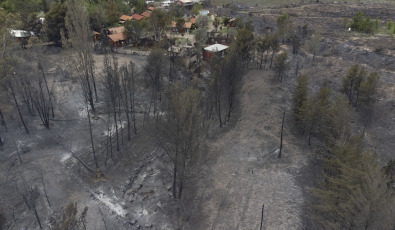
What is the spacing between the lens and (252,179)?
23406 mm

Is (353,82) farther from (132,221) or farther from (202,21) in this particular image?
(202,21)

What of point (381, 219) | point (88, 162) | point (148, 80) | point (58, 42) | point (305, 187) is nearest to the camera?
point (381, 219)

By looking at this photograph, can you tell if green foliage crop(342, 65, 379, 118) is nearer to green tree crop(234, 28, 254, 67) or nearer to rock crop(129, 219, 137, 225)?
green tree crop(234, 28, 254, 67)

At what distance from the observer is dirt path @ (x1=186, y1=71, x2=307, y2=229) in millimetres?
19938

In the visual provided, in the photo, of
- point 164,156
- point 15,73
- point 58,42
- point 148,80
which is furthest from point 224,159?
point 58,42

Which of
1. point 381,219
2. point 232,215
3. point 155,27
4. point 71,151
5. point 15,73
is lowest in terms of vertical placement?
point 232,215

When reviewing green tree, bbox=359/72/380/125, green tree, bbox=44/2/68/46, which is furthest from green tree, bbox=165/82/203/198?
A: green tree, bbox=44/2/68/46

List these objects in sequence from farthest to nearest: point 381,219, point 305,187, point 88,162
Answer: point 88,162 < point 305,187 < point 381,219

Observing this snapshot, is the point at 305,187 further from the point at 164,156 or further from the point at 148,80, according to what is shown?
the point at 148,80

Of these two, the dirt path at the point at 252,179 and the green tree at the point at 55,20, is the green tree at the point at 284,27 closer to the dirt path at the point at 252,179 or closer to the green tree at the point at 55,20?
the dirt path at the point at 252,179

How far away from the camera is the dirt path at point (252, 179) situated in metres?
19.9

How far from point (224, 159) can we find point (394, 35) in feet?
164

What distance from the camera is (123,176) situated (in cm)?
2408

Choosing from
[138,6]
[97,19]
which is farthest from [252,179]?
[138,6]
